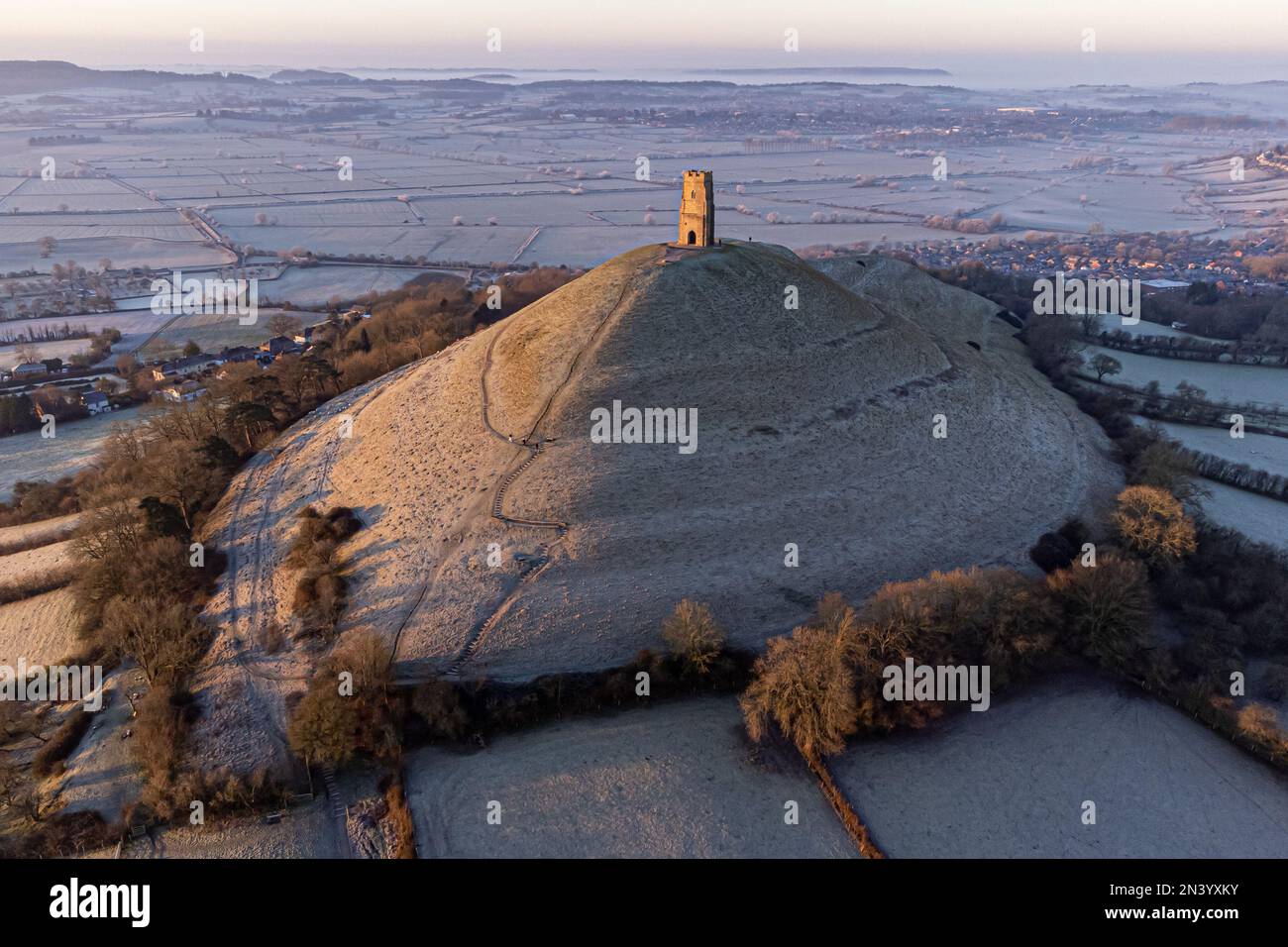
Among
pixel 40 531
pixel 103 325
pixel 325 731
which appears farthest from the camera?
pixel 103 325

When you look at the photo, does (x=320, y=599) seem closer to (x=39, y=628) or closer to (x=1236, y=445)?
(x=39, y=628)

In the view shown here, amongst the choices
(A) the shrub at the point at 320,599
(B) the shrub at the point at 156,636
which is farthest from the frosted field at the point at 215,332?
(A) the shrub at the point at 320,599

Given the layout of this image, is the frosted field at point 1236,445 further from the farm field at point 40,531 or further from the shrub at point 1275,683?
the farm field at point 40,531

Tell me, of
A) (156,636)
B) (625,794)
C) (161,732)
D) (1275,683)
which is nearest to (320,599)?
(156,636)

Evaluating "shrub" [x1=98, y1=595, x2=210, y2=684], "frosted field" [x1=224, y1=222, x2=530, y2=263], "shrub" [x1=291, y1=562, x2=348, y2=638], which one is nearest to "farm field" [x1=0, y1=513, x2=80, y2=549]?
"shrub" [x1=98, y1=595, x2=210, y2=684]

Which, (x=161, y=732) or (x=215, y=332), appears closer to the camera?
(x=161, y=732)

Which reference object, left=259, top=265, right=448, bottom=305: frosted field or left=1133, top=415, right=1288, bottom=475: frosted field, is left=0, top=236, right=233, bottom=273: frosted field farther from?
left=1133, top=415, right=1288, bottom=475: frosted field

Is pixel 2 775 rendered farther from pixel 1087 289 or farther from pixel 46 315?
pixel 1087 289
